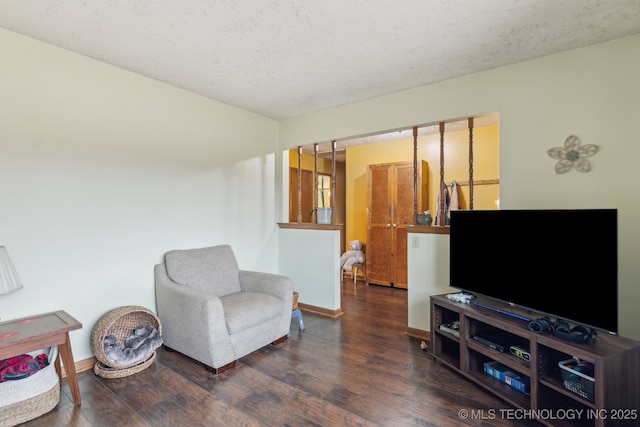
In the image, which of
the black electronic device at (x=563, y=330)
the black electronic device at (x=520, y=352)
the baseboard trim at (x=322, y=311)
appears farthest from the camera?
the baseboard trim at (x=322, y=311)

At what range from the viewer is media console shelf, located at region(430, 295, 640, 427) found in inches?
58.8

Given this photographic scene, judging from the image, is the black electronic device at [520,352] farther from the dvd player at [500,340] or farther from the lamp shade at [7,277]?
the lamp shade at [7,277]

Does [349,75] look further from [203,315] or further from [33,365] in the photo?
[33,365]

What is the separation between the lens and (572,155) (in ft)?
7.48

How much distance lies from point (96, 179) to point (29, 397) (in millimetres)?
1504

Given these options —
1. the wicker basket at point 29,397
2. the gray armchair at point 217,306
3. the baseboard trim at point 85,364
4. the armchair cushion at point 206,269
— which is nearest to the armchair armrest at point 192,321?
the gray armchair at point 217,306

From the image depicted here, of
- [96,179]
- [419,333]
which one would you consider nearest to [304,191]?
[419,333]

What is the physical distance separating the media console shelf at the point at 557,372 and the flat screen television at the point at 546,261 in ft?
0.46

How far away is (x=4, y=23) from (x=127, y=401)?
255cm

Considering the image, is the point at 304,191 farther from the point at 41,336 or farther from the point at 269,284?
the point at 41,336

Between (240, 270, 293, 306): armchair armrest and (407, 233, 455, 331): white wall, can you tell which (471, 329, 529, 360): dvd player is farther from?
(240, 270, 293, 306): armchair armrest

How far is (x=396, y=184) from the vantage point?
502 cm

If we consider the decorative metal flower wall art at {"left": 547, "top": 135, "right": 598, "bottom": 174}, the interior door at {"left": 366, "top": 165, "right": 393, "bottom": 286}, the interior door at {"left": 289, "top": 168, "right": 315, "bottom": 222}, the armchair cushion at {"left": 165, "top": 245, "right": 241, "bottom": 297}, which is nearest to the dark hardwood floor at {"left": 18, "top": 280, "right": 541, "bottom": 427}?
the armchair cushion at {"left": 165, "top": 245, "right": 241, "bottom": 297}

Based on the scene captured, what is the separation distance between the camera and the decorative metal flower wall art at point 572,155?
223 centimetres
